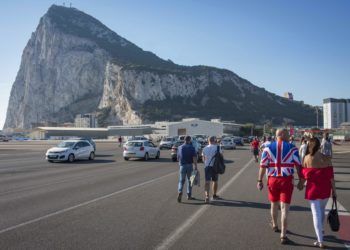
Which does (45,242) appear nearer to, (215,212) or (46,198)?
(215,212)

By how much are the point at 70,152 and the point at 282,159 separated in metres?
22.8

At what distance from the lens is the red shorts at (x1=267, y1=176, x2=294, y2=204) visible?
713 centimetres

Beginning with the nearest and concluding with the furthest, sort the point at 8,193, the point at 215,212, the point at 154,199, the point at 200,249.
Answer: the point at 200,249 < the point at 215,212 < the point at 154,199 < the point at 8,193

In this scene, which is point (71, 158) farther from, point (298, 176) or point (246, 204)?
point (298, 176)

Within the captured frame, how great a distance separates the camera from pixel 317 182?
693 cm

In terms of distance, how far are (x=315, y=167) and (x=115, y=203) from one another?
Answer: 535 cm

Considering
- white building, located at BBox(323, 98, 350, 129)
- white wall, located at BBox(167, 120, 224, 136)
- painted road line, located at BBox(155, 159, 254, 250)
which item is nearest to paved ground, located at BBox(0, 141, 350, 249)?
painted road line, located at BBox(155, 159, 254, 250)

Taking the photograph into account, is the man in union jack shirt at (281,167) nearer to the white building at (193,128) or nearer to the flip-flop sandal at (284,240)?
the flip-flop sandal at (284,240)

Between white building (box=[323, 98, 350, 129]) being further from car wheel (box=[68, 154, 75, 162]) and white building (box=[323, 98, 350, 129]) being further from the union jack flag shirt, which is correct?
the union jack flag shirt

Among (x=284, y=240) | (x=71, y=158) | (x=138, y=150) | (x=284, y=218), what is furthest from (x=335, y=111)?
(x=284, y=240)

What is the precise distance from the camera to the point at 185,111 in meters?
198

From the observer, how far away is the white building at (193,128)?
12438cm

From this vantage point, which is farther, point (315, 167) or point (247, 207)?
point (247, 207)

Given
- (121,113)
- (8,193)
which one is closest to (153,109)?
(121,113)
